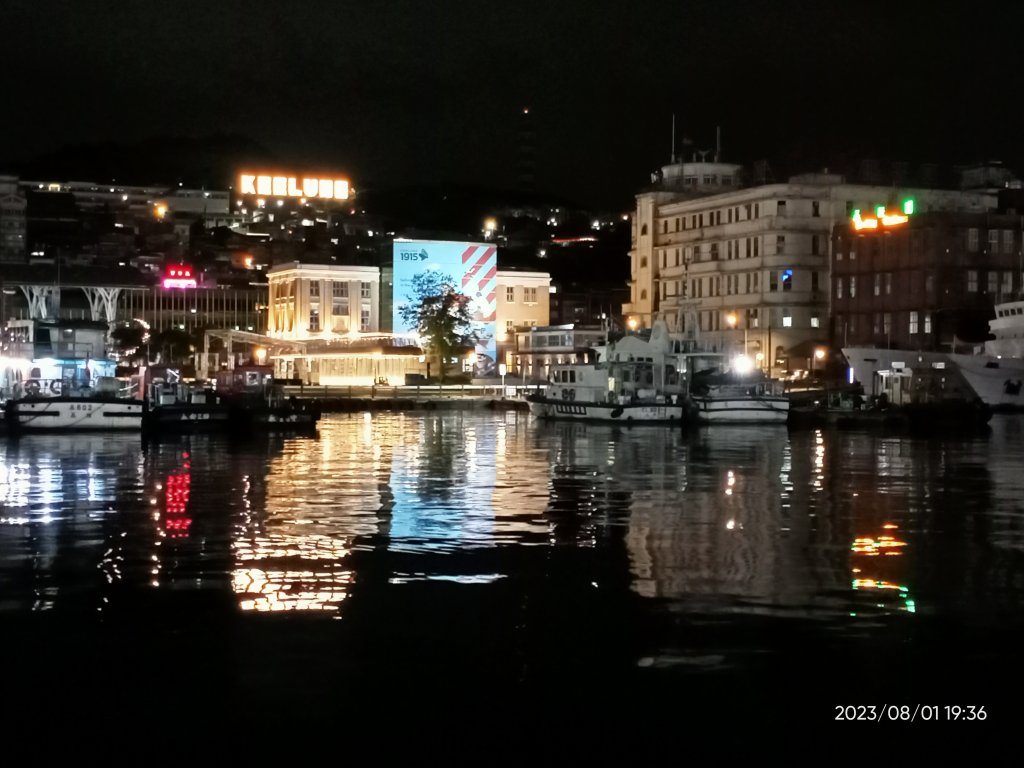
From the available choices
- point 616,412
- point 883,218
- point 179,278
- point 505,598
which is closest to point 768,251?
point 883,218

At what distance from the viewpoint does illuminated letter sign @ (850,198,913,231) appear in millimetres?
98756

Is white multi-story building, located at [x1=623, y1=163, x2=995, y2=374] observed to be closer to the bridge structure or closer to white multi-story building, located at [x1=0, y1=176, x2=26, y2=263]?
the bridge structure

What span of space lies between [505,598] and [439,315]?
302 ft

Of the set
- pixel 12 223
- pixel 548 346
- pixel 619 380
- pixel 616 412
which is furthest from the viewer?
pixel 12 223

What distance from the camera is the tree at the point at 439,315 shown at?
108 m

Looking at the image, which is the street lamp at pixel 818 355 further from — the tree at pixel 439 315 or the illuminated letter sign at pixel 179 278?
the illuminated letter sign at pixel 179 278

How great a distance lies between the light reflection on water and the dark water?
9 centimetres

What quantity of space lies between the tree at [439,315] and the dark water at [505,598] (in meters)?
73.1

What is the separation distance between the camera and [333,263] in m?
120

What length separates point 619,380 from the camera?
2749 inches

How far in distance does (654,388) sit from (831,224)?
136ft

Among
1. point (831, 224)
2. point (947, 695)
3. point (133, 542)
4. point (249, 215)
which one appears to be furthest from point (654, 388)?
point (249, 215)

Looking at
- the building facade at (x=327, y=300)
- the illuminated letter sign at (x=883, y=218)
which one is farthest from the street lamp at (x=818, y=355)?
the building facade at (x=327, y=300)

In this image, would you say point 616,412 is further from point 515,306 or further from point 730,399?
point 515,306
